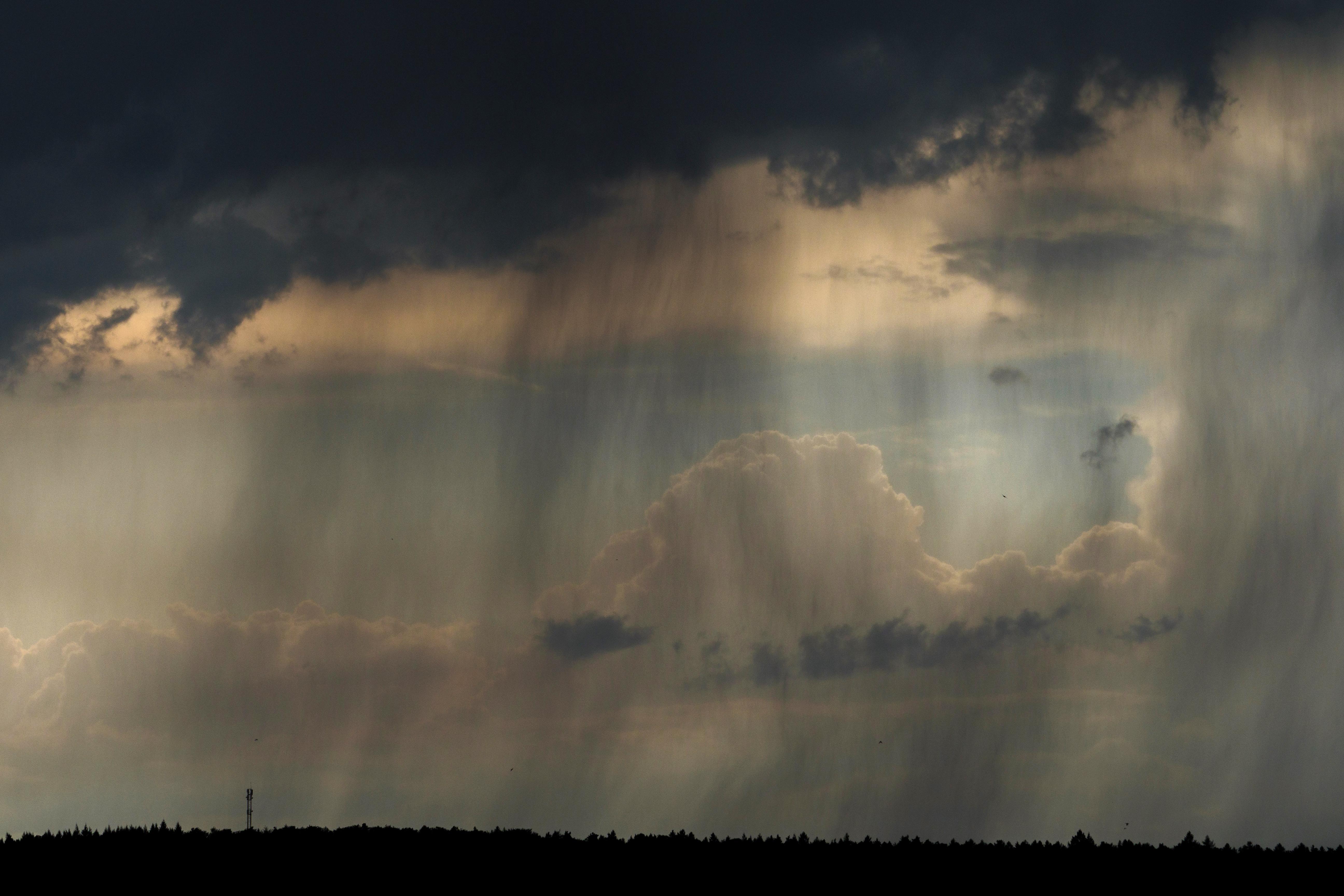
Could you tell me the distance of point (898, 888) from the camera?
612ft

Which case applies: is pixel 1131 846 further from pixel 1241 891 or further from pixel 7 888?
pixel 7 888

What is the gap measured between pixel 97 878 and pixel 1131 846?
136 metres

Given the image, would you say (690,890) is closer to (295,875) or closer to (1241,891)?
(295,875)

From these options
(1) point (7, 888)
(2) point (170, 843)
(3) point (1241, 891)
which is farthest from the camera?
(2) point (170, 843)

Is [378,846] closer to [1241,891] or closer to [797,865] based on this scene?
[797,865]

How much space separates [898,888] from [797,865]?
15532mm

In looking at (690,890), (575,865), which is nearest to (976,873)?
(690,890)

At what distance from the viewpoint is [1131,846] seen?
627 ft

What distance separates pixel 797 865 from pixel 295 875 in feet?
217

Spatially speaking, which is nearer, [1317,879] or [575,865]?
[1317,879]

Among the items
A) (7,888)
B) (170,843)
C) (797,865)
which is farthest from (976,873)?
(7,888)

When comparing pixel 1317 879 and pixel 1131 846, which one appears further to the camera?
pixel 1131 846

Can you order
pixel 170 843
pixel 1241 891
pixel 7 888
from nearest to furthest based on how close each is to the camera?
pixel 1241 891 → pixel 7 888 → pixel 170 843

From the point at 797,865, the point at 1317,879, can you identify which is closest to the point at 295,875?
the point at 797,865
